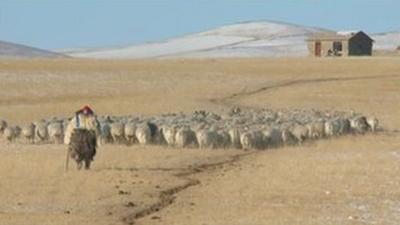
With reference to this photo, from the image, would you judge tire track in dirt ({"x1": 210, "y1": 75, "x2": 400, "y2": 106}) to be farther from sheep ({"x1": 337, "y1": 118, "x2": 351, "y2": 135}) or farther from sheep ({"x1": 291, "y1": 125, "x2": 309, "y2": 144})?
sheep ({"x1": 291, "y1": 125, "x2": 309, "y2": 144})

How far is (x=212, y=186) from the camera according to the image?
24.7 m

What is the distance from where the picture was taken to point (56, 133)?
36.9 m

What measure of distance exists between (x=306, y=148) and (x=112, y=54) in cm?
14628

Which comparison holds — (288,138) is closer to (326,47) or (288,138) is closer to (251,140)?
(251,140)

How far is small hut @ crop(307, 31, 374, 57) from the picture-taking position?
350 feet

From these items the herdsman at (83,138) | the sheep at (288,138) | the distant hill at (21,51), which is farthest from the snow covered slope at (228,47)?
the herdsman at (83,138)

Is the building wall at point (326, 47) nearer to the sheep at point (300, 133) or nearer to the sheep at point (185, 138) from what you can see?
the sheep at point (300, 133)

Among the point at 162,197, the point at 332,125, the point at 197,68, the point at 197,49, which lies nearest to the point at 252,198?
the point at 162,197

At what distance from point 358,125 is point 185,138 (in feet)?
26.7

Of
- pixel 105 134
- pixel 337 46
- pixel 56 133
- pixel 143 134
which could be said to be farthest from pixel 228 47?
pixel 143 134

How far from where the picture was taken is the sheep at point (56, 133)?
1452 inches

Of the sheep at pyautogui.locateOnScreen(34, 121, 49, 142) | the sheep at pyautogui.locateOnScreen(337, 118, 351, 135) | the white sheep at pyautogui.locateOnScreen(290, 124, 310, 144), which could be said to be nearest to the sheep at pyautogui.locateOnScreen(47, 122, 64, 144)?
the sheep at pyautogui.locateOnScreen(34, 121, 49, 142)

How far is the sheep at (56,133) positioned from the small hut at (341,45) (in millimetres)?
71165

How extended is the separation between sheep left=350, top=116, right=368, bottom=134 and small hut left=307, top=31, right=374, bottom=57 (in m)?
65.6
